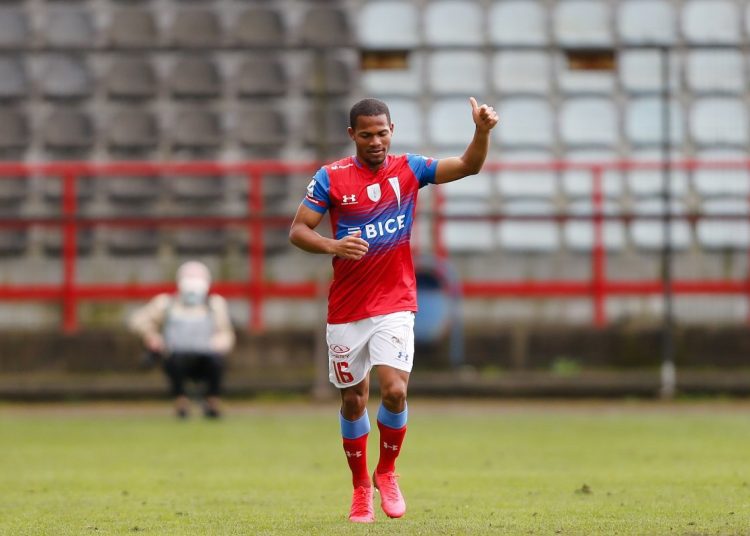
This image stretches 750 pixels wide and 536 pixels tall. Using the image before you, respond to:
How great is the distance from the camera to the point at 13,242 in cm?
1512

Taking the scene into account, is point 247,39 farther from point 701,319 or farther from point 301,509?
point 301,509

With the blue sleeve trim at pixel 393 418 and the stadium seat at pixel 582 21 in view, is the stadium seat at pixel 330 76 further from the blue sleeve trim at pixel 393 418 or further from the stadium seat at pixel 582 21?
the blue sleeve trim at pixel 393 418

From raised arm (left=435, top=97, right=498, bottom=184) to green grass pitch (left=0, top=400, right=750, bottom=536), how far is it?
1423 mm

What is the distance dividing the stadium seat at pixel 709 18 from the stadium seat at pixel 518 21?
5.43 feet

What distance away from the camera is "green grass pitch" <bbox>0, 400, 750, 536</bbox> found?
20.1 ft

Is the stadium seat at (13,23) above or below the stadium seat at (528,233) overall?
above

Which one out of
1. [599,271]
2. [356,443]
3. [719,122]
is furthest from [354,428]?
[719,122]

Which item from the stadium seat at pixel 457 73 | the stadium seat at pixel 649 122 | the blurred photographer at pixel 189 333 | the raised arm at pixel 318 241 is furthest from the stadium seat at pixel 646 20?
the raised arm at pixel 318 241

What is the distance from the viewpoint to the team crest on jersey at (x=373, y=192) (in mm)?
6395

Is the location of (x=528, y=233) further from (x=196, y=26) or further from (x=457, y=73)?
(x=196, y=26)

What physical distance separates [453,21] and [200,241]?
15.2 feet

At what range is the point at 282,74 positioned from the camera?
16.8 metres

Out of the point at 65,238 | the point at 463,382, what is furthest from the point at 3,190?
the point at 463,382

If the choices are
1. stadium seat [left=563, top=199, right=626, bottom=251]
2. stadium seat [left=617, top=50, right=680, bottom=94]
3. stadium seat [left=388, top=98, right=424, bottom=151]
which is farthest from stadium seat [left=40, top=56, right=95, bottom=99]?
stadium seat [left=617, top=50, right=680, bottom=94]
